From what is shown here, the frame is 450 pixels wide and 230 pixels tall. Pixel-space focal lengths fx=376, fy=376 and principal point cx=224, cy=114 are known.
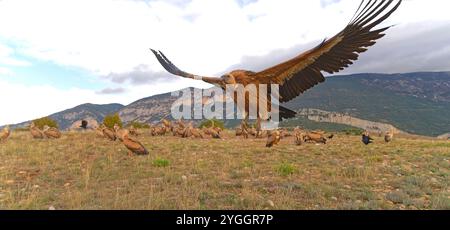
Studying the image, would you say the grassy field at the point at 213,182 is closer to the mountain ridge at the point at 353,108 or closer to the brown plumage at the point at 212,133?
the brown plumage at the point at 212,133

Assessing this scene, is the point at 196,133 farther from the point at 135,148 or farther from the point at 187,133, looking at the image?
the point at 135,148

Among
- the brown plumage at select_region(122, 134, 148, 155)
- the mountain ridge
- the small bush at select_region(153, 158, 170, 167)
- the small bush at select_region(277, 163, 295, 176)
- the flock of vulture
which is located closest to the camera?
the small bush at select_region(277, 163, 295, 176)

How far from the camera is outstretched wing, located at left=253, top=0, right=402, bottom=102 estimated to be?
7680 mm

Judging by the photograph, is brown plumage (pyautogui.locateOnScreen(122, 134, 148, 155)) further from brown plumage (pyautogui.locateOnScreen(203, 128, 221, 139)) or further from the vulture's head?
brown plumage (pyautogui.locateOnScreen(203, 128, 221, 139))

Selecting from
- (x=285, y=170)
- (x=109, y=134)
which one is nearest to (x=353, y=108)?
(x=109, y=134)

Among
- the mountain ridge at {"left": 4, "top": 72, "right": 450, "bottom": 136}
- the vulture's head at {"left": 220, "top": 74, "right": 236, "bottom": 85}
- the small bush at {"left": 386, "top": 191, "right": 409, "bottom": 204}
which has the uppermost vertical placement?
the mountain ridge at {"left": 4, "top": 72, "right": 450, "bottom": 136}

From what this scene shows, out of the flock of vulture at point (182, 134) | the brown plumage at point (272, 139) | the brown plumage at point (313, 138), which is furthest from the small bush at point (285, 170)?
the brown plumage at point (313, 138)

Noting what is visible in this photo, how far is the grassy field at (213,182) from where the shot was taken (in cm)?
622

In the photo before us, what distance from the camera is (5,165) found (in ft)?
34.8

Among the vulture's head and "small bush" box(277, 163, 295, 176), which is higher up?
the vulture's head

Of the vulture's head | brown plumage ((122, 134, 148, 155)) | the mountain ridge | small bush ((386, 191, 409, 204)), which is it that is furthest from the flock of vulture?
the mountain ridge
